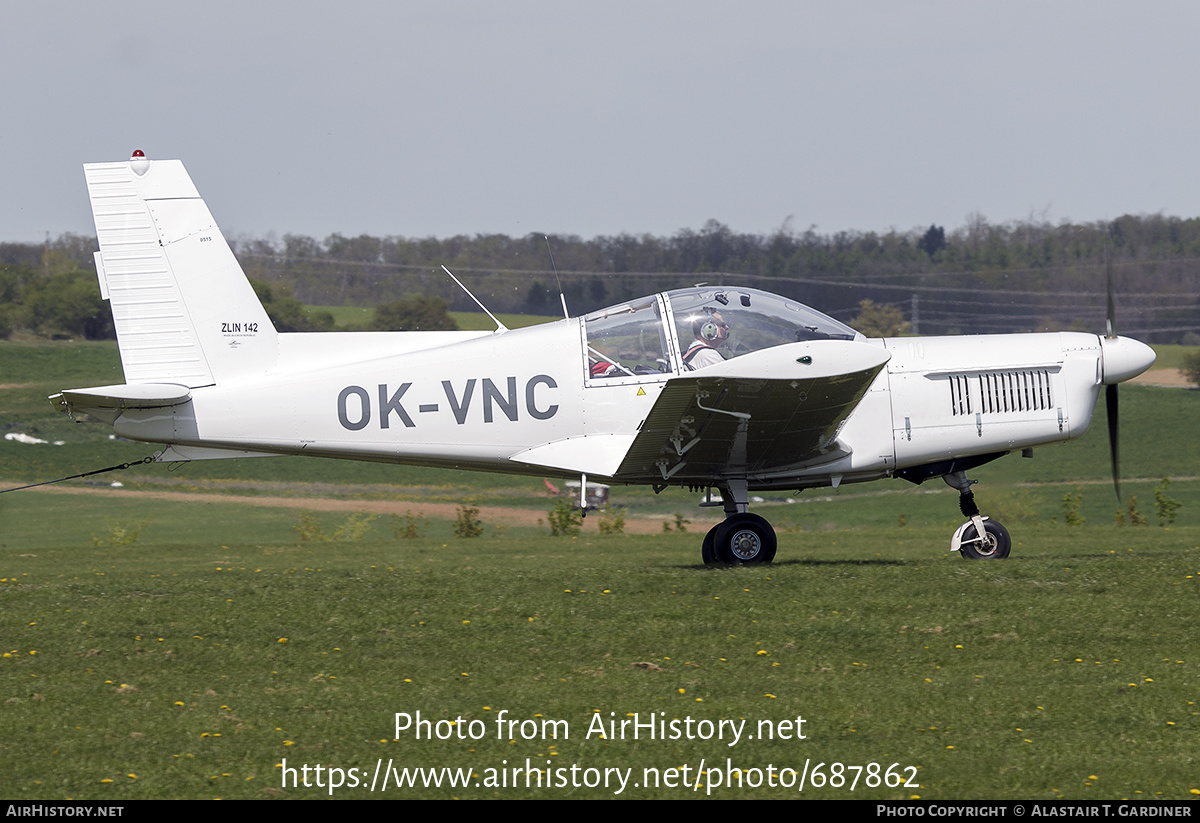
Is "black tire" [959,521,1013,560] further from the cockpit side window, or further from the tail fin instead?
the tail fin

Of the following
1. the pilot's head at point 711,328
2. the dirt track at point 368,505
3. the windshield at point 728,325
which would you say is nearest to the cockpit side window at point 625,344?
the windshield at point 728,325

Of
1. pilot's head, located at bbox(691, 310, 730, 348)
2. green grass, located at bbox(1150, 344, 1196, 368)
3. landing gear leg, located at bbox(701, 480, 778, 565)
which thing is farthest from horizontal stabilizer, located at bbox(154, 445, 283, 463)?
green grass, located at bbox(1150, 344, 1196, 368)

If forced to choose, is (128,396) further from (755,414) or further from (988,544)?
(988,544)

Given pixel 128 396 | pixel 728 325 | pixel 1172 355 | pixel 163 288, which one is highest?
pixel 163 288

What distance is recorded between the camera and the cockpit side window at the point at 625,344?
10.0m

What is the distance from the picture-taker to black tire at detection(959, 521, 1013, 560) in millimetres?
10594

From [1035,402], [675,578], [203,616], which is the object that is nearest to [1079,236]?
[1035,402]

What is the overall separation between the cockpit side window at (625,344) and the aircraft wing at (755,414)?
0.72m

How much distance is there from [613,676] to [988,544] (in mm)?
4962

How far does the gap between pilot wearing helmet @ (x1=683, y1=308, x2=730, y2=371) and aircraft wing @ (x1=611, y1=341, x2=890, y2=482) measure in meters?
0.65

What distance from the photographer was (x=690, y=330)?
9883 millimetres

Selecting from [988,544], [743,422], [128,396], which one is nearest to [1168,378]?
[988,544]

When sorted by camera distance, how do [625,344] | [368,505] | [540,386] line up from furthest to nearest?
[368,505], [540,386], [625,344]

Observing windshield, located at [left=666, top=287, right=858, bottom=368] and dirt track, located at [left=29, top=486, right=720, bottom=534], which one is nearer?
windshield, located at [left=666, top=287, right=858, bottom=368]
